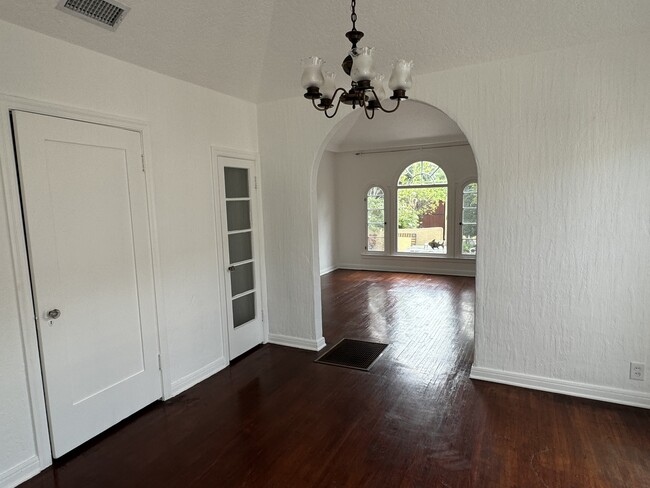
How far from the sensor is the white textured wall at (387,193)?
780cm

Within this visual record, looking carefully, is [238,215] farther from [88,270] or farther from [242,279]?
[88,270]

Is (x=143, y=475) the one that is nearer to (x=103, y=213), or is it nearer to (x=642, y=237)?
(x=103, y=213)

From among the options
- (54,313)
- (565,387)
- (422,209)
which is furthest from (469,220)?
(54,313)

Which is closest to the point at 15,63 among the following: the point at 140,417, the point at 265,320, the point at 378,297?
the point at 140,417

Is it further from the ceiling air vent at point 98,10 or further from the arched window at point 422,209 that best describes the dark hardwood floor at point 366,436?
the arched window at point 422,209

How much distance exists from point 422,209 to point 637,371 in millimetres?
5605

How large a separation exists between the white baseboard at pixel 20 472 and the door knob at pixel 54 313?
2.81 ft

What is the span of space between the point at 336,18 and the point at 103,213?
7.41 feet

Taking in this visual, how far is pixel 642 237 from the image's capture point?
2.83 meters

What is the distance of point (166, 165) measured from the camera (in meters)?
3.18

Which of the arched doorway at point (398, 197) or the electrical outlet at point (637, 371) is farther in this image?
the arched doorway at point (398, 197)

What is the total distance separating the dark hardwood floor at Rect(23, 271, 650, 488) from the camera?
7.50 ft

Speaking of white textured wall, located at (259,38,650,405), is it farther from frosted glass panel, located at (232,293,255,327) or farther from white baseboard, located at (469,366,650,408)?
frosted glass panel, located at (232,293,255,327)

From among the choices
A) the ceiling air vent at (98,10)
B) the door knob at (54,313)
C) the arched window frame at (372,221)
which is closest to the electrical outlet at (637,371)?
the door knob at (54,313)
